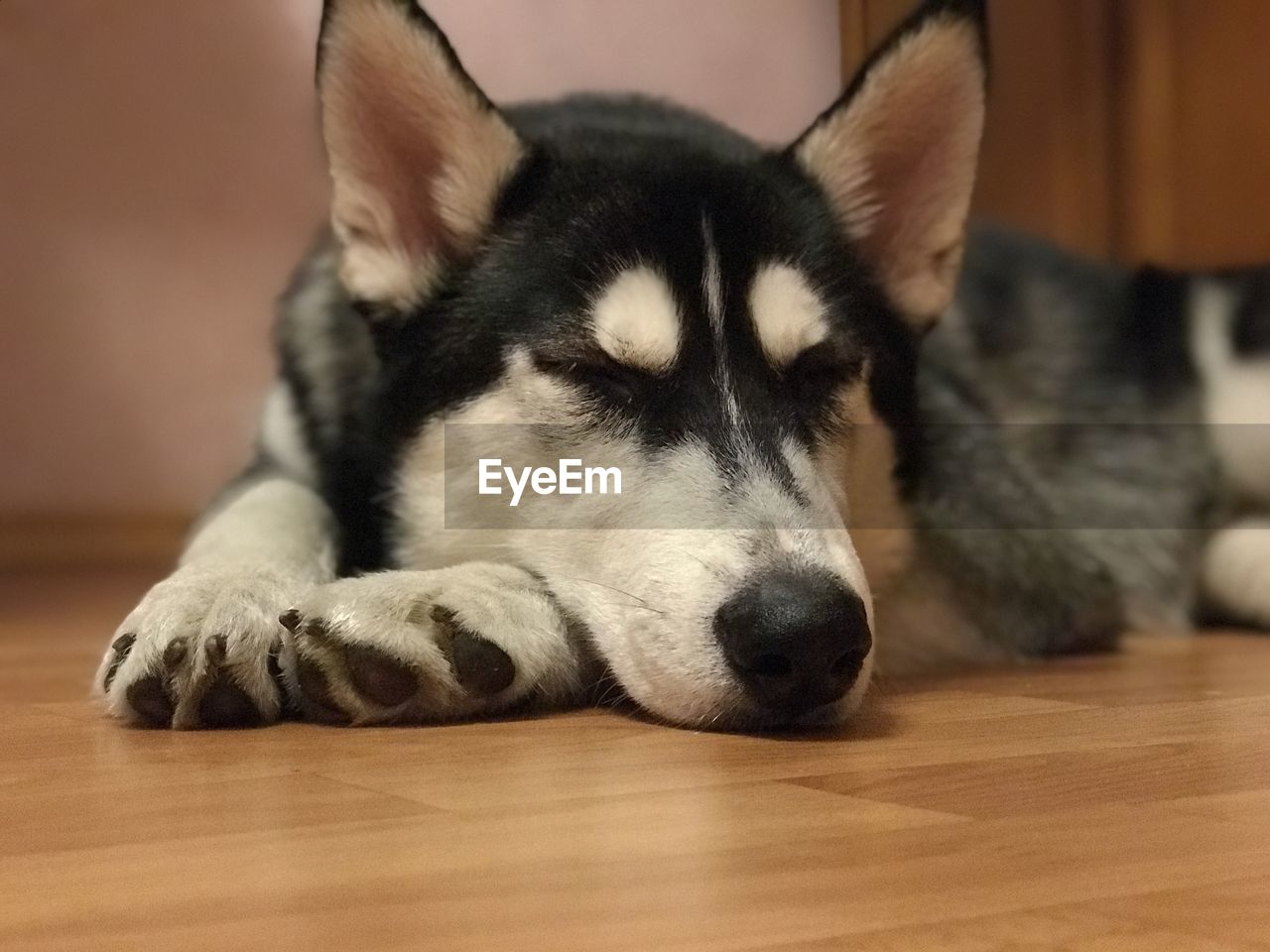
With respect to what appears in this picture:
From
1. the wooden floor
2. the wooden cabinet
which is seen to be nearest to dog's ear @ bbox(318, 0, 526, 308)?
the wooden floor

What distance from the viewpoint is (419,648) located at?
4.96ft

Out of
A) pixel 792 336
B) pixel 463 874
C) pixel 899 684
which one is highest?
pixel 792 336

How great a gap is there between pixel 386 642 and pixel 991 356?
1.87m

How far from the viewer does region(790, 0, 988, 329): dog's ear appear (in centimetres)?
203

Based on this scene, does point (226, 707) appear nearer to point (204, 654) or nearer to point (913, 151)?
point (204, 654)

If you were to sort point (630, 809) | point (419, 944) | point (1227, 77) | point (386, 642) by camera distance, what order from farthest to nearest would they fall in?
point (1227, 77)
point (386, 642)
point (630, 809)
point (419, 944)

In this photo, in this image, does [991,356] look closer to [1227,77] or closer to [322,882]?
[1227,77]

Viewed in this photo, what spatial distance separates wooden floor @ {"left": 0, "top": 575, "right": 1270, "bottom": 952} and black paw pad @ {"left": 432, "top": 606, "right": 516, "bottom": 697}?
56mm

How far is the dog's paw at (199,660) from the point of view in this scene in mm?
1541

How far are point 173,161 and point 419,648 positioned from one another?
3.58 metres

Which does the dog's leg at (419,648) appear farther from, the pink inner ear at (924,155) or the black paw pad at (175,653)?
the pink inner ear at (924,155)

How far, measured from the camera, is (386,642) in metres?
1.49

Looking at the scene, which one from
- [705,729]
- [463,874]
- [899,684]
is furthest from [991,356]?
[463,874]

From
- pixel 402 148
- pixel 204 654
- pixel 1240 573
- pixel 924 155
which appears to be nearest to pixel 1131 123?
pixel 1240 573
